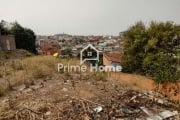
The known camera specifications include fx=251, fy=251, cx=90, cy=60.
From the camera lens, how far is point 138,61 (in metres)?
15.0

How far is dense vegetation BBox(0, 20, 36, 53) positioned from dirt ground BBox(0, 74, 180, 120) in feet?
62.7

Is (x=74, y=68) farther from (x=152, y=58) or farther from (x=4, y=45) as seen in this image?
(x=4, y=45)

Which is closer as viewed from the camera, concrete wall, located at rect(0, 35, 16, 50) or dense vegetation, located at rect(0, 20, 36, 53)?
concrete wall, located at rect(0, 35, 16, 50)

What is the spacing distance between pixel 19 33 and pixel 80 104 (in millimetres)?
20935

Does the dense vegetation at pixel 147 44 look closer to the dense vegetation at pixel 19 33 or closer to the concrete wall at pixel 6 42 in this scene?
the concrete wall at pixel 6 42

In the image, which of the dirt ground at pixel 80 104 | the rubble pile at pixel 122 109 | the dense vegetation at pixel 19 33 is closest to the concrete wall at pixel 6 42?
the dense vegetation at pixel 19 33

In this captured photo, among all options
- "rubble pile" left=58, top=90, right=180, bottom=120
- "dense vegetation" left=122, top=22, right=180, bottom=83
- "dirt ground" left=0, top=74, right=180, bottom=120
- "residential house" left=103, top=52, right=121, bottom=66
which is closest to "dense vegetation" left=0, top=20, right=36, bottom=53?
"residential house" left=103, top=52, right=121, bottom=66

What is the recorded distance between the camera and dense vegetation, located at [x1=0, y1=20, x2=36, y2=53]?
2430 centimetres

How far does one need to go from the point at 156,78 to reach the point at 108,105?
2669 mm

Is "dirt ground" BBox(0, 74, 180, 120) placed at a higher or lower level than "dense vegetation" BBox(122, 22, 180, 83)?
lower

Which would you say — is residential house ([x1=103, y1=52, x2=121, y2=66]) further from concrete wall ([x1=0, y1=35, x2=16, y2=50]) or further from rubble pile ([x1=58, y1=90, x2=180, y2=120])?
rubble pile ([x1=58, y1=90, x2=180, y2=120])

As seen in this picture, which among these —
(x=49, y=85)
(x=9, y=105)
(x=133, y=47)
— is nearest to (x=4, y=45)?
(x=133, y=47)

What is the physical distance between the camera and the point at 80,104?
4.76 metres

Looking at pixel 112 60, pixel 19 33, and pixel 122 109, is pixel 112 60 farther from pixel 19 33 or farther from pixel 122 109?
pixel 122 109
